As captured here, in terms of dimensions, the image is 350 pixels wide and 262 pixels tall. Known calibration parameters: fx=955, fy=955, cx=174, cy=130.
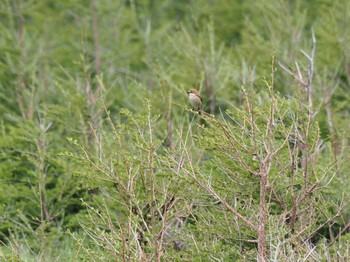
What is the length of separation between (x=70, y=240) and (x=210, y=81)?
5141mm

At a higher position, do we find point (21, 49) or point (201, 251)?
point (201, 251)

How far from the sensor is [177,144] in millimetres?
12344

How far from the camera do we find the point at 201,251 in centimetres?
1027

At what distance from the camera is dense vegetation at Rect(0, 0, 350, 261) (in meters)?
9.80

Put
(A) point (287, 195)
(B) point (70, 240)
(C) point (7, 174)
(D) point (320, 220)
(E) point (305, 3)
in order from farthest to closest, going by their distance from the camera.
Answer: (E) point (305, 3), (C) point (7, 174), (B) point (70, 240), (D) point (320, 220), (A) point (287, 195)

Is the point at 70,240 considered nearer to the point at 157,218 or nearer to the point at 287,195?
the point at 157,218

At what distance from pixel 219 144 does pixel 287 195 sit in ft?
4.63

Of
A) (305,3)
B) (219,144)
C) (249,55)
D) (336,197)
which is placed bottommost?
(305,3)

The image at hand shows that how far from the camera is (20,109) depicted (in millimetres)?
18266

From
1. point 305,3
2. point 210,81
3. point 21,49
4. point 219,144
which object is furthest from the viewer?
point 305,3

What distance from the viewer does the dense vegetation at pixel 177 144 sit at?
386 inches

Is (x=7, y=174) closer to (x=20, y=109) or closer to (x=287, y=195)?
(x=20, y=109)

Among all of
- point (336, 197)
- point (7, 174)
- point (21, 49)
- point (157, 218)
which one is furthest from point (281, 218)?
point (21, 49)

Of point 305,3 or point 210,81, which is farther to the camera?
point 305,3
